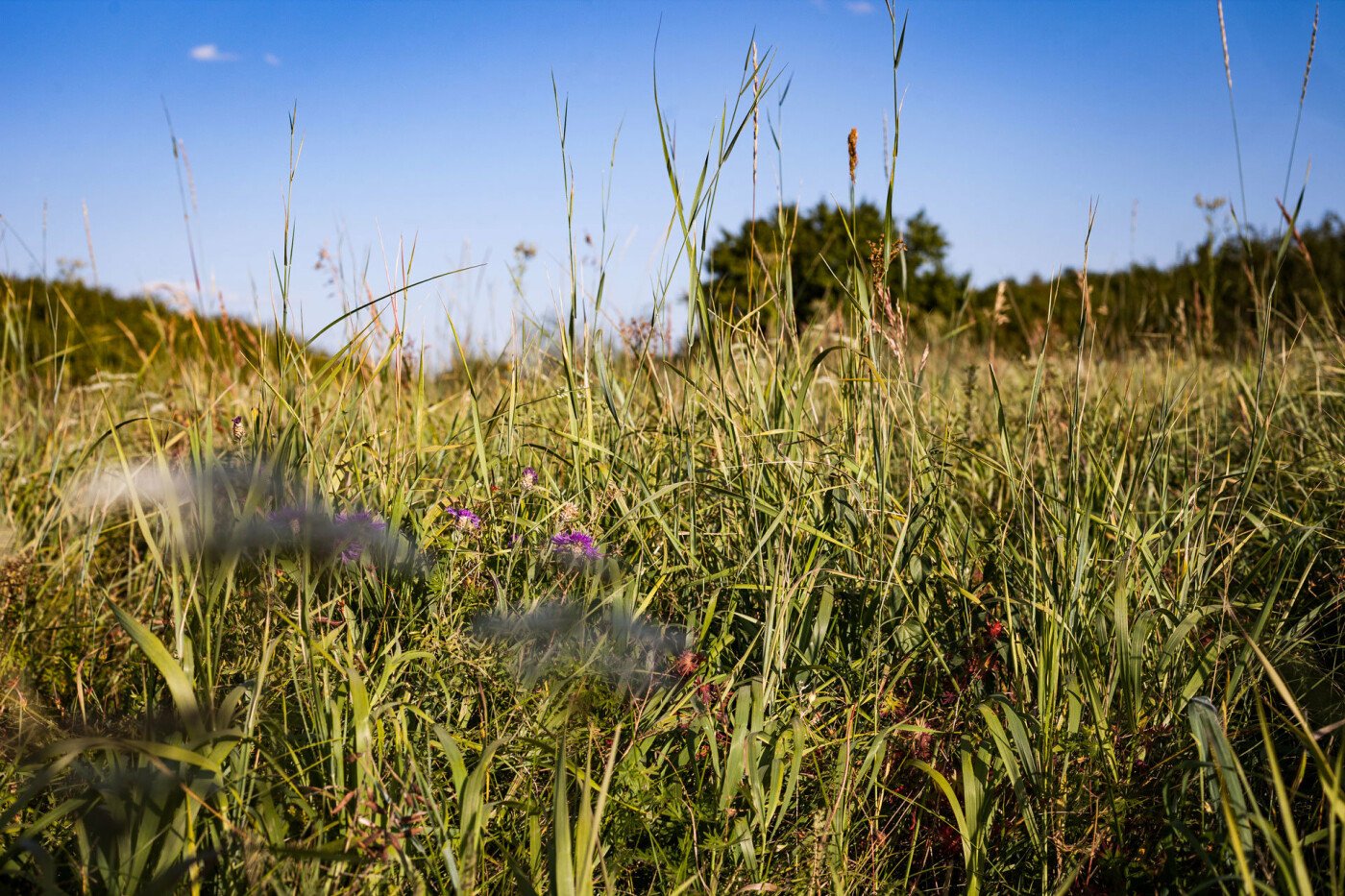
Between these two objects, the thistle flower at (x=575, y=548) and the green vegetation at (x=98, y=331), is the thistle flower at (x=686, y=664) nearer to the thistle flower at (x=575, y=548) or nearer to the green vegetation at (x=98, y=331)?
the thistle flower at (x=575, y=548)

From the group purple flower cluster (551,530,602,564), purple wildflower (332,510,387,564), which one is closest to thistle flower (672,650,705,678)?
purple flower cluster (551,530,602,564)

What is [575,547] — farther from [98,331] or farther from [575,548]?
[98,331]

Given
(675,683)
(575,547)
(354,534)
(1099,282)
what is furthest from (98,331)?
(1099,282)

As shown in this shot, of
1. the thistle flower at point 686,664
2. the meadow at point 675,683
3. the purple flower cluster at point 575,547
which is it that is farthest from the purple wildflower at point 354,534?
the thistle flower at point 686,664

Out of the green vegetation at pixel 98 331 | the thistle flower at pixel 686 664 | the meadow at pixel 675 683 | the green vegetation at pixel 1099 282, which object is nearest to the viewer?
the meadow at pixel 675 683

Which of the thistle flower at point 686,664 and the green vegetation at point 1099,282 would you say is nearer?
the thistle flower at point 686,664

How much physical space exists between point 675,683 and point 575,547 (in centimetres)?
29

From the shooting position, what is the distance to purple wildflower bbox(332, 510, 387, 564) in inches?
55.9

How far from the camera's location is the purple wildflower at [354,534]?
142 centimetres

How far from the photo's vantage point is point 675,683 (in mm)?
1424

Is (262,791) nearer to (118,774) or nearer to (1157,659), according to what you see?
(118,774)

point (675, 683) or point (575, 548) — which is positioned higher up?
point (575, 548)

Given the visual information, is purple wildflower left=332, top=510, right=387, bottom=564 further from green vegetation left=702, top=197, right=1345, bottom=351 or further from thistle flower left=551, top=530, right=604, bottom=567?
green vegetation left=702, top=197, right=1345, bottom=351

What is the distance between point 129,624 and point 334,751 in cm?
33
